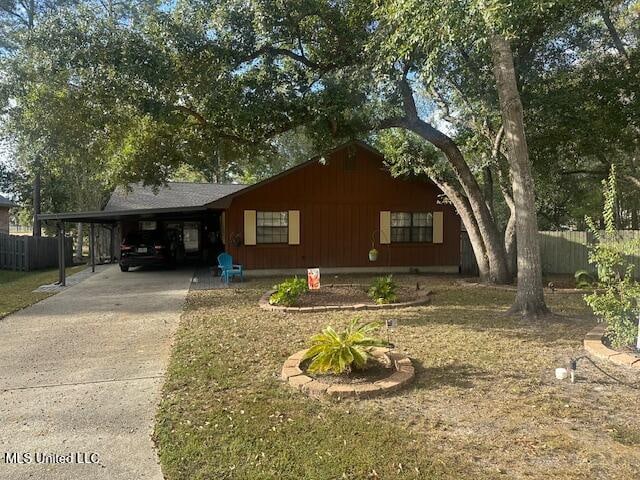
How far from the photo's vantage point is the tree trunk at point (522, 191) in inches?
267

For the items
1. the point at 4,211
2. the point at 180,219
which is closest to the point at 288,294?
the point at 180,219

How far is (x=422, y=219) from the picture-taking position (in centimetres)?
1500

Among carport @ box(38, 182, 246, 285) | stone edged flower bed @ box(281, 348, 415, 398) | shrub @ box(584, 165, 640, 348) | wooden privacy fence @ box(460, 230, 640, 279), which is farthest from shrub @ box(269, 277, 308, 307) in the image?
carport @ box(38, 182, 246, 285)

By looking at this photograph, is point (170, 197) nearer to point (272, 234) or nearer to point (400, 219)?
point (272, 234)

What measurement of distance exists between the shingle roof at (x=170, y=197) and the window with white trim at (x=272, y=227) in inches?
189

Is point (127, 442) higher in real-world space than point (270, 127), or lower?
Result: lower

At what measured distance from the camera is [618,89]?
1041cm

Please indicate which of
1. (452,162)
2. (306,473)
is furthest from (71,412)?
(452,162)

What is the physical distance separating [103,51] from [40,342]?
16.7 feet

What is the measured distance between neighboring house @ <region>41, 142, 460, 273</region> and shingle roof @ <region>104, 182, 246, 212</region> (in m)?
4.46

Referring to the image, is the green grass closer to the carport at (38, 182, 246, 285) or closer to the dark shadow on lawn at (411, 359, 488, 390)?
the carport at (38, 182, 246, 285)

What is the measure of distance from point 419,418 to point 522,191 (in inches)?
179

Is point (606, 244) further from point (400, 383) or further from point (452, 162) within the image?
point (452, 162)

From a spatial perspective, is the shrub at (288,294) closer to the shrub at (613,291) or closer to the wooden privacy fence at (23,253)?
the shrub at (613,291)
